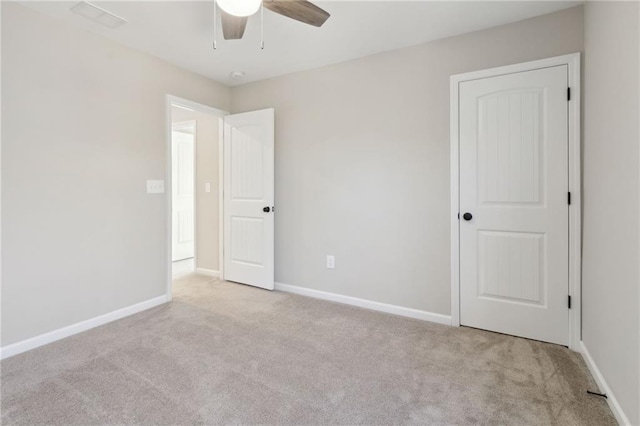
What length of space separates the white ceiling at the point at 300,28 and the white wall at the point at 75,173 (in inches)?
9.7

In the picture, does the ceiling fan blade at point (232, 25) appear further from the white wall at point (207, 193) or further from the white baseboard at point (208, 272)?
the white baseboard at point (208, 272)

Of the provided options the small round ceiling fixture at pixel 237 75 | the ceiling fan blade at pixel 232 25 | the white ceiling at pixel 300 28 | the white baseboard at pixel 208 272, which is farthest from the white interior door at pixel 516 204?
the white baseboard at pixel 208 272

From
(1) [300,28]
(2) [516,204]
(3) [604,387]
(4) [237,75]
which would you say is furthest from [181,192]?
(3) [604,387]

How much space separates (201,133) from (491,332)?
13.0 ft

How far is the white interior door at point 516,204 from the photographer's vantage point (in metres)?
2.27

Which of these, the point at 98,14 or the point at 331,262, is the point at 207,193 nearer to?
the point at 331,262

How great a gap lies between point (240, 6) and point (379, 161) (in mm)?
1786

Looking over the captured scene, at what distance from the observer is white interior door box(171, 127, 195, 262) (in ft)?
17.1

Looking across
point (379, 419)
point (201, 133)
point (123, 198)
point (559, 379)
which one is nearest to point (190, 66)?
point (201, 133)

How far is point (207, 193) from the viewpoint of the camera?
4207 millimetres

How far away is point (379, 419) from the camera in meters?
1.54

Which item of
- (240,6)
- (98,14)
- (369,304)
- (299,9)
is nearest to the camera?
(240,6)

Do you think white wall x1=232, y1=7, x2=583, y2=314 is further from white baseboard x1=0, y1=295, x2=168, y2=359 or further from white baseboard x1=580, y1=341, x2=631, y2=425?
white baseboard x1=0, y1=295, x2=168, y2=359

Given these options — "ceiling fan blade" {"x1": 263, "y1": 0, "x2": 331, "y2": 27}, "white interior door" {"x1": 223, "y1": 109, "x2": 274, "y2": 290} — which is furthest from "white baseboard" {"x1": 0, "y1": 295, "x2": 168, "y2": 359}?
"ceiling fan blade" {"x1": 263, "y1": 0, "x2": 331, "y2": 27}
